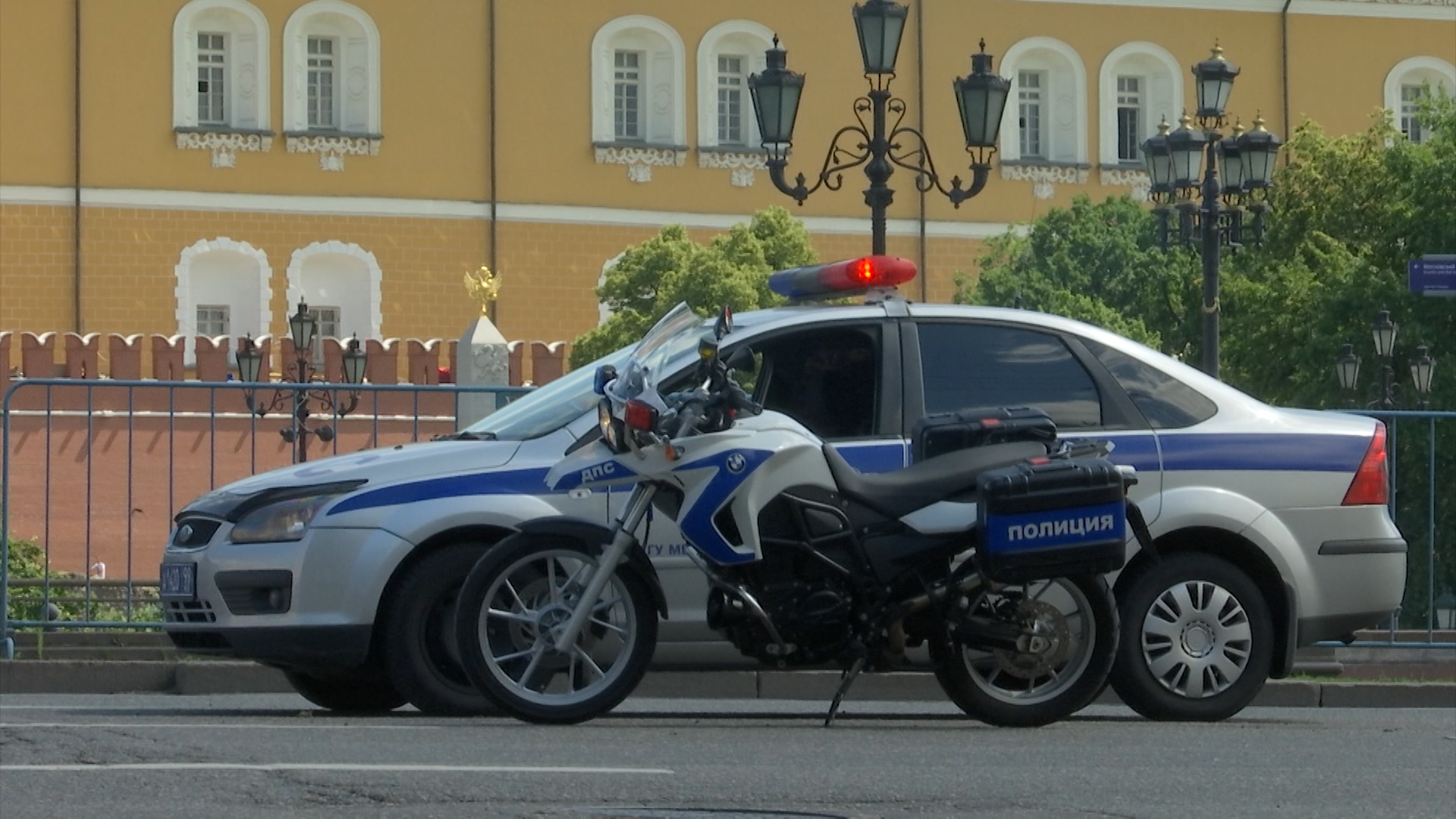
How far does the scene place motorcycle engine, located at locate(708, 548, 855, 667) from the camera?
28.1 ft

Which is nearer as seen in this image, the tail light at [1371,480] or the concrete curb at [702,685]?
the tail light at [1371,480]

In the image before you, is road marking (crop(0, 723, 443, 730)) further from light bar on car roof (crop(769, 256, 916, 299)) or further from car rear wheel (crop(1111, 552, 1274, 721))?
car rear wheel (crop(1111, 552, 1274, 721))

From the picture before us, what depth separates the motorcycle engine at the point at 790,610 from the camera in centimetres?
857

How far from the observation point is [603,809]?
7.19 m

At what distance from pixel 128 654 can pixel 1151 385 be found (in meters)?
5.80

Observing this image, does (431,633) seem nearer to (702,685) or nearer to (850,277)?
(850,277)

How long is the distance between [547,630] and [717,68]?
4803cm

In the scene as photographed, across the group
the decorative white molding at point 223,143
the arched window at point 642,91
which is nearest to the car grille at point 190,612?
the decorative white molding at point 223,143

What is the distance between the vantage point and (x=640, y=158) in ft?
181

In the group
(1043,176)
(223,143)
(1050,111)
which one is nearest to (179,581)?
(223,143)

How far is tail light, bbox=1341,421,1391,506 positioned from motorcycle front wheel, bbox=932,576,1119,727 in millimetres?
1457

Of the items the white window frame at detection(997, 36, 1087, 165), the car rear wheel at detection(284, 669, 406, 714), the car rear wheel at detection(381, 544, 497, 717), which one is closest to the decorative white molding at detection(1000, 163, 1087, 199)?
the white window frame at detection(997, 36, 1087, 165)

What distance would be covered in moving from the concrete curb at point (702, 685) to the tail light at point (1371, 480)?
2144 millimetres

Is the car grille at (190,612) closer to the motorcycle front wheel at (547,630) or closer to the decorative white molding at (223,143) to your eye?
the motorcycle front wheel at (547,630)
